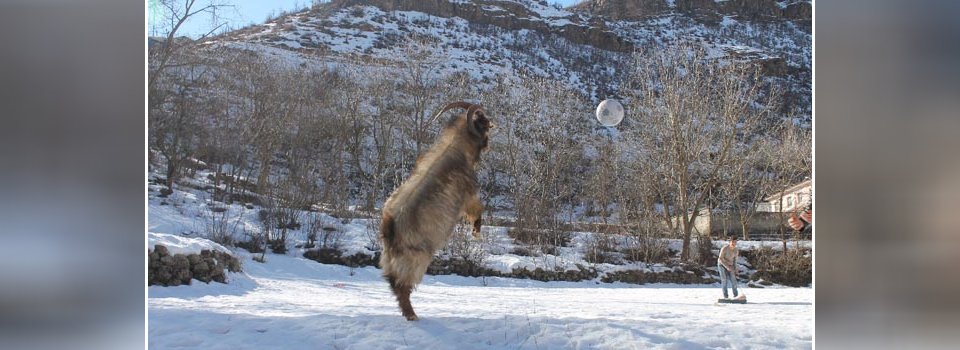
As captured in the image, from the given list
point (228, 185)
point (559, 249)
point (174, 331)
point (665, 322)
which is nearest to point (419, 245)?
point (174, 331)

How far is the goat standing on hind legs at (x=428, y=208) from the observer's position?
444cm

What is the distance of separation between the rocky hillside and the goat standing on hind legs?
21.3 metres

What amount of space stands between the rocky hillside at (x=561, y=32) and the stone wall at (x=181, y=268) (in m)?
17.9

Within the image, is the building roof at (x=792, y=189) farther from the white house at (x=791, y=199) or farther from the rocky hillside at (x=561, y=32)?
the rocky hillside at (x=561, y=32)

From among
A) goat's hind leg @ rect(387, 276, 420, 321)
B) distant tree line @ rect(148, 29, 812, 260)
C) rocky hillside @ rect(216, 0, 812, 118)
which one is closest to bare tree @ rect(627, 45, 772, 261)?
distant tree line @ rect(148, 29, 812, 260)

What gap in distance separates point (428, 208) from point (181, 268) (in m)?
5.44

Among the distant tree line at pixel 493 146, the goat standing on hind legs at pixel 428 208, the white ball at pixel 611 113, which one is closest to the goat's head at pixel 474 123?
the goat standing on hind legs at pixel 428 208

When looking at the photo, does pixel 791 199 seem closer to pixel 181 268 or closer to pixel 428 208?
pixel 181 268

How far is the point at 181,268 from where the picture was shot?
838cm

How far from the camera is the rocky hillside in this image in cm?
2830

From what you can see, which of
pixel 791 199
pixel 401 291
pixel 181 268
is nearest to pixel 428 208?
pixel 401 291

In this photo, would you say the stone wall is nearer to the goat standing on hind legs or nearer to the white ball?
the goat standing on hind legs
